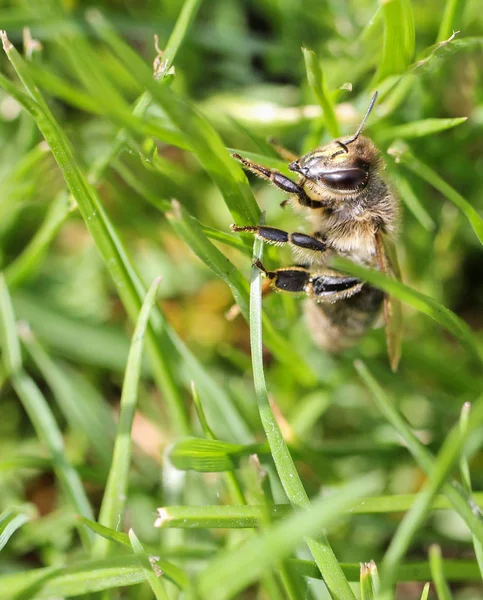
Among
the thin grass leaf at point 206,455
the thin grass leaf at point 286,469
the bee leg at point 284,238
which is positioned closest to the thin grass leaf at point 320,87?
the bee leg at point 284,238

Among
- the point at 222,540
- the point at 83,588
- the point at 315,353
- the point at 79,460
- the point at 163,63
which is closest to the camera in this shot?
the point at 83,588

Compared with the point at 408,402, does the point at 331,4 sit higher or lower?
higher

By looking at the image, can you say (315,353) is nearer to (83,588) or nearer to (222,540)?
(222,540)

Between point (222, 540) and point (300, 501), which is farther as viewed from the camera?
point (222, 540)

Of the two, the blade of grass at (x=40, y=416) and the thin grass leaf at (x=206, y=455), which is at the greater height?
the blade of grass at (x=40, y=416)

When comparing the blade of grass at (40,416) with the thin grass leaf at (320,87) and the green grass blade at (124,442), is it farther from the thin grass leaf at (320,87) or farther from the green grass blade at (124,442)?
the thin grass leaf at (320,87)

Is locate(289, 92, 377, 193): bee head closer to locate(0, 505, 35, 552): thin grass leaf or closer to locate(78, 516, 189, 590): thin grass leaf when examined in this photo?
locate(78, 516, 189, 590): thin grass leaf

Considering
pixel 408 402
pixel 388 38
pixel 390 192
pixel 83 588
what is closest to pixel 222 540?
pixel 83 588
